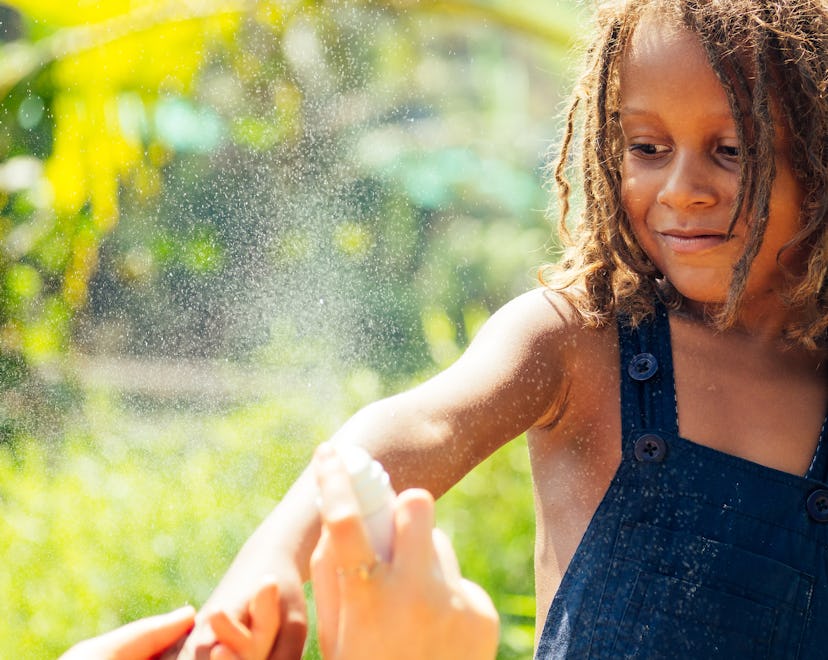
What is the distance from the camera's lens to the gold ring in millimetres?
674

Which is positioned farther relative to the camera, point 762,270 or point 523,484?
point 523,484

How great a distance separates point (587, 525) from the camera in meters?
1.37

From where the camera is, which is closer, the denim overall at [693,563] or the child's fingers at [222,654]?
the child's fingers at [222,654]

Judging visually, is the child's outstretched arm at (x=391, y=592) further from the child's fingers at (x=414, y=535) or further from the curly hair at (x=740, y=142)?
the curly hair at (x=740, y=142)

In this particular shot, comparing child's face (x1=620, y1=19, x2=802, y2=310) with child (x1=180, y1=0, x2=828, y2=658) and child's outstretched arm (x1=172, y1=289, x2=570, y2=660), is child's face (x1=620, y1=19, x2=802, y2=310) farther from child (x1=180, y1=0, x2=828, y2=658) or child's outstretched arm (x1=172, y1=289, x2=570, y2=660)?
child's outstretched arm (x1=172, y1=289, x2=570, y2=660)

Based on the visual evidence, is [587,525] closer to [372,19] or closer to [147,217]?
[147,217]

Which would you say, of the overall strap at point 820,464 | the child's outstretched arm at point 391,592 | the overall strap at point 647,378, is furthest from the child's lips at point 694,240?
the child's outstretched arm at point 391,592

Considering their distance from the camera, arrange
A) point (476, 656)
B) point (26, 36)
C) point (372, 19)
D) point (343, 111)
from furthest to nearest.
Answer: point (343, 111)
point (372, 19)
point (26, 36)
point (476, 656)

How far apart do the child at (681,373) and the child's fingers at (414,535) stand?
521 mm

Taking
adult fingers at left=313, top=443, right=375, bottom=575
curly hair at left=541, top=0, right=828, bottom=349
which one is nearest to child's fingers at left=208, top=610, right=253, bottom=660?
adult fingers at left=313, top=443, right=375, bottom=575

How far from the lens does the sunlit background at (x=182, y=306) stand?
2.79 meters

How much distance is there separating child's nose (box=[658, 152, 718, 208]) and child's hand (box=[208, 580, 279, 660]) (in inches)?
28.0

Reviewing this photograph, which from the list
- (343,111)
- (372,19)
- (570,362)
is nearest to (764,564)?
(570,362)

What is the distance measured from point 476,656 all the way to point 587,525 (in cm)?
68
